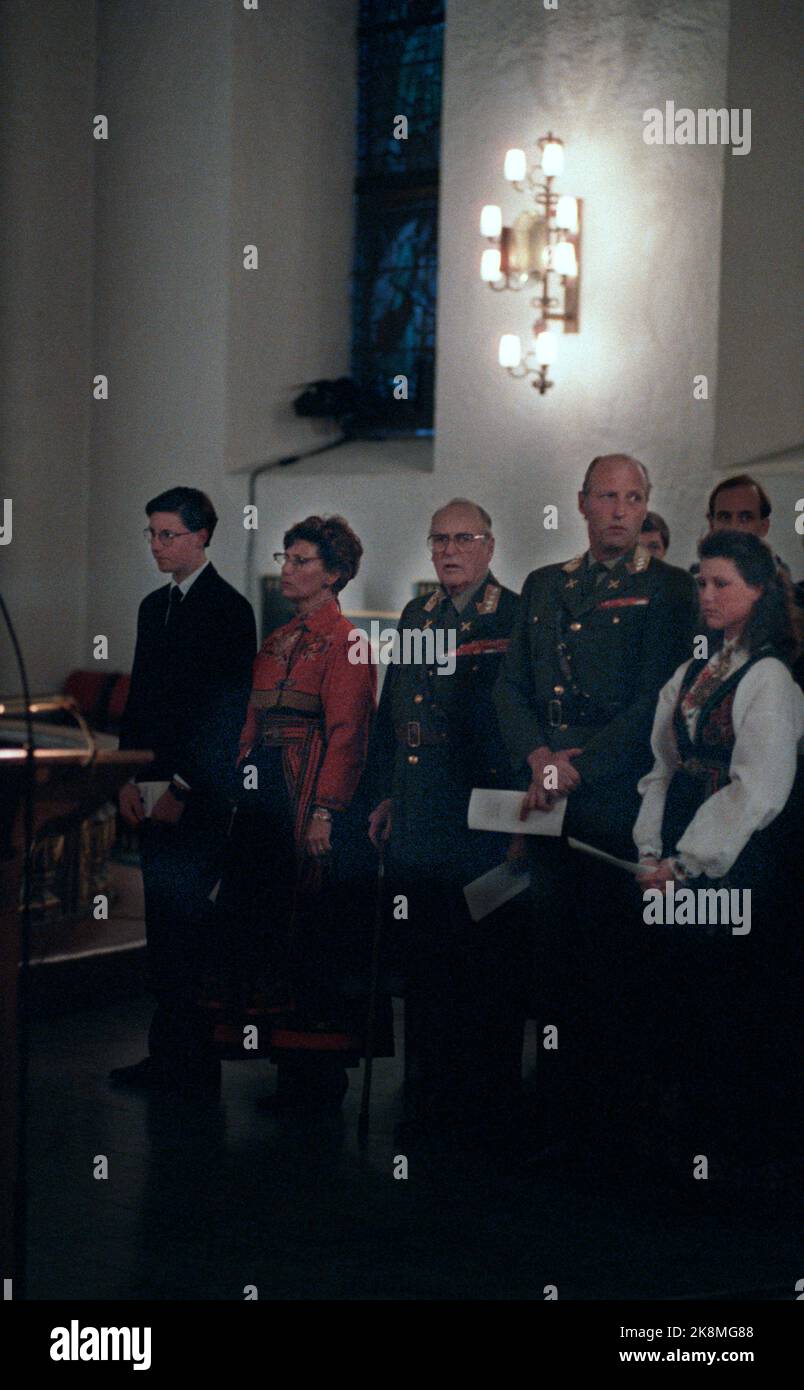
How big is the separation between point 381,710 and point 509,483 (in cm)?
330

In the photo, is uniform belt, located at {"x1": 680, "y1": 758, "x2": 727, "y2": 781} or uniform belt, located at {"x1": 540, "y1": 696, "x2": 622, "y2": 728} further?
uniform belt, located at {"x1": 540, "y1": 696, "x2": 622, "y2": 728}

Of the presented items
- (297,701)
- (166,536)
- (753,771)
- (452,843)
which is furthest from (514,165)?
(753,771)

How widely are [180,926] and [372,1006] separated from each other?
24.5 inches

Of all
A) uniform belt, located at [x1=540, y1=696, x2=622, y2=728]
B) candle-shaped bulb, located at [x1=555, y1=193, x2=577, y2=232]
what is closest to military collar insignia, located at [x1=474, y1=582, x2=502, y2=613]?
uniform belt, located at [x1=540, y1=696, x2=622, y2=728]

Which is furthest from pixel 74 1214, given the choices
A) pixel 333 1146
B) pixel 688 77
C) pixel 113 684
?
pixel 113 684

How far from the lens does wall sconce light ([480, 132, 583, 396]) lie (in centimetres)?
761

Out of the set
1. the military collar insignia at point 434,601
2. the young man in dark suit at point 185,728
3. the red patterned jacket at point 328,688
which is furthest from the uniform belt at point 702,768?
the young man in dark suit at point 185,728

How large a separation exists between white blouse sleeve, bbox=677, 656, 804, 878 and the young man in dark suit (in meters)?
1.54

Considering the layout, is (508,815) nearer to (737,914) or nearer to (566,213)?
(737,914)

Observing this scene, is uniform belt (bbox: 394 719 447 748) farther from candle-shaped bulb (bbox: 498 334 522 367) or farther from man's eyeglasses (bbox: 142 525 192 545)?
candle-shaped bulb (bbox: 498 334 522 367)

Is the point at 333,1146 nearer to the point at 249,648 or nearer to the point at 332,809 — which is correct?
the point at 332,809

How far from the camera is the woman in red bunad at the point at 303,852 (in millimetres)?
4832

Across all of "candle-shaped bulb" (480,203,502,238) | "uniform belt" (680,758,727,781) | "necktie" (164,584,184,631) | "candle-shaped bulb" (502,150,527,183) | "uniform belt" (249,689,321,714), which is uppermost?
"candle-shaped bulb" (502,150,527,183)

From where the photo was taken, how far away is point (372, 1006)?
4711 mm
